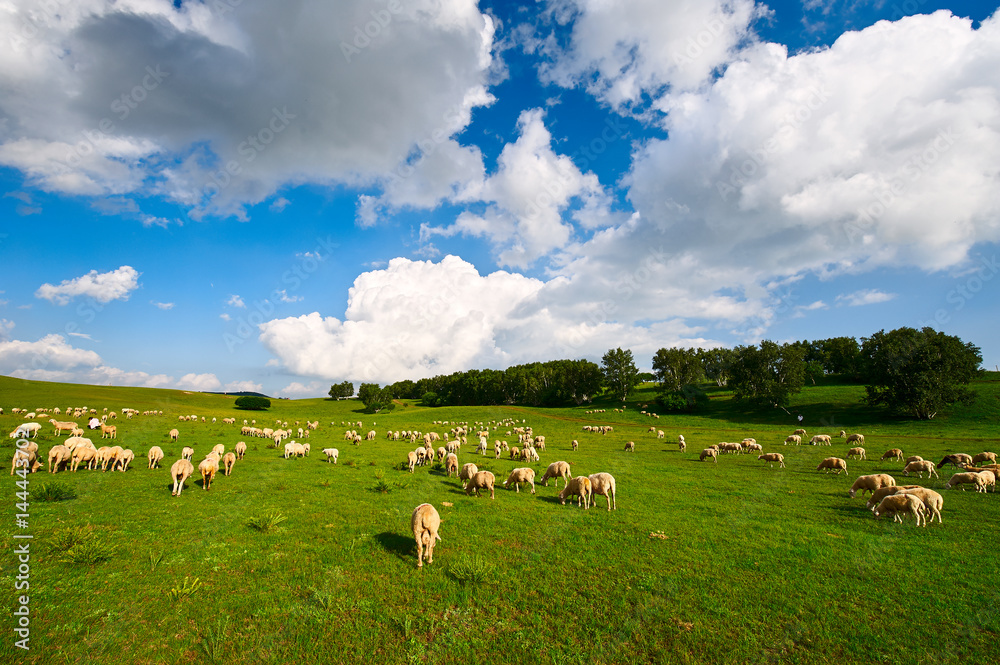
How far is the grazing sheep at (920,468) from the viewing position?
2455cm

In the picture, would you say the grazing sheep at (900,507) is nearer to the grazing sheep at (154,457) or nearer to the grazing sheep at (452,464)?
the grazing sheep at (452,464)

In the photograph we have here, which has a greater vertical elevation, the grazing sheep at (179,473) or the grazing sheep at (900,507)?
the grazing sheep at (179,473)

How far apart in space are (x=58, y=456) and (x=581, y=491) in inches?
1015

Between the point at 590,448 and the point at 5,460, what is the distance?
146 feet

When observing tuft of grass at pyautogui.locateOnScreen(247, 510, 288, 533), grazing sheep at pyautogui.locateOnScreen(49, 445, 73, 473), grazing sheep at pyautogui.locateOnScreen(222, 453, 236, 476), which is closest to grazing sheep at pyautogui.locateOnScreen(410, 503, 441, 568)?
tuft of grass at pyautogui.locateOnScreen(247, 510, 288, 533)

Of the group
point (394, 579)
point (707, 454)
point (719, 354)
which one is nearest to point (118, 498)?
point (394, 579)

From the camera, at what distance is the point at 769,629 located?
8305 mm

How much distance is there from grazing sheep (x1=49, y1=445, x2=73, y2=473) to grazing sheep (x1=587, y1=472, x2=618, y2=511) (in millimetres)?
26033

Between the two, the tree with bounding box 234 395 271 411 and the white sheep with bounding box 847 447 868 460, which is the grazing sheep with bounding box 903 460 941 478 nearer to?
the white sheep with bounding box 847 447 868 460

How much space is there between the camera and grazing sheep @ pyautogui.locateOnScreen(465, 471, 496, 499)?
18688mm

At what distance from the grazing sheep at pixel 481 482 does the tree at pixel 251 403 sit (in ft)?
347

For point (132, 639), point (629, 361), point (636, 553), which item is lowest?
point (636, 553)

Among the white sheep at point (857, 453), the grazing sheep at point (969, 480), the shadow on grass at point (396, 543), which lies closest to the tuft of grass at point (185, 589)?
the shadow on grass at point (396, 543)

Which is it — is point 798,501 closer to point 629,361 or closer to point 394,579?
point 394,579
